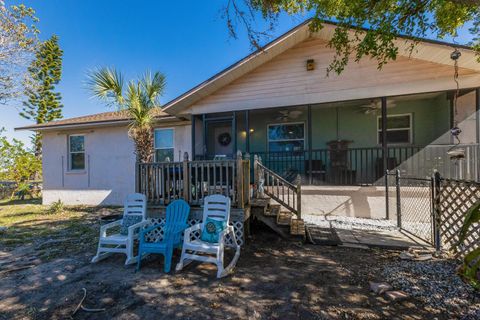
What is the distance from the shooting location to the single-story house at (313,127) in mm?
6199

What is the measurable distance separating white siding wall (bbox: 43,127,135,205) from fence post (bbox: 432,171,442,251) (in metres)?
9.95

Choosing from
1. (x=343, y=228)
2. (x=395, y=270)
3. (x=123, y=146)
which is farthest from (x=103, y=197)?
(x=395, y=270)

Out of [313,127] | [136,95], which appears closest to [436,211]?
[313,127]

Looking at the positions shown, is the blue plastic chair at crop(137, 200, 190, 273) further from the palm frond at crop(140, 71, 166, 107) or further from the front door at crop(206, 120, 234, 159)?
the front door at crop(206, 120, 234, 159)

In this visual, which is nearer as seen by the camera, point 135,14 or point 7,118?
point 135,14

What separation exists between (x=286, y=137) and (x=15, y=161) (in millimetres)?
14235

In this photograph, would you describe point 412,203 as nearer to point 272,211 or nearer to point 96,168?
point 272,211

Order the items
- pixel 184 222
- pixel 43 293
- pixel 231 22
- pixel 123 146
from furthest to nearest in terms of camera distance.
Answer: pixel 123 146
pixel 231 22
pixel 184 222
pixel 43 293

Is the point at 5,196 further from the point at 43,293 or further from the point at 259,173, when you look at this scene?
the point at 259,173

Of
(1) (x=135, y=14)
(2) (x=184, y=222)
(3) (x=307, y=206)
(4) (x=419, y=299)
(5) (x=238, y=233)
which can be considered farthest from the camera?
(1) (x=135, y=14)

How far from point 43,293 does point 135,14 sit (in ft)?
30.7

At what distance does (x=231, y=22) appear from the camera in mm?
4750

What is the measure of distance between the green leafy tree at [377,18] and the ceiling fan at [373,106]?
2299mm

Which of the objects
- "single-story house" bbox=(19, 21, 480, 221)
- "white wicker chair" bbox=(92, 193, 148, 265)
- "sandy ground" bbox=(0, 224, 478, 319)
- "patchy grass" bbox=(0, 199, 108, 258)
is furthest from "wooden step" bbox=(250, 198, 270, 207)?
"patchy grass" bbox=(0, 199, 108, 258)
